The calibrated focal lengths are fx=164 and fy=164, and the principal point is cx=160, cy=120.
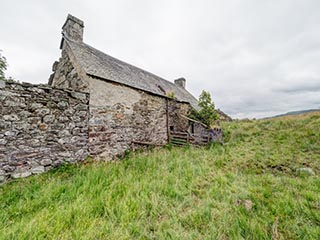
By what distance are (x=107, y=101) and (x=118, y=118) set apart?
35.3 inches

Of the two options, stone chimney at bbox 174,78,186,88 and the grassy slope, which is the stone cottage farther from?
stone chimney at bbox 174,78,186,88

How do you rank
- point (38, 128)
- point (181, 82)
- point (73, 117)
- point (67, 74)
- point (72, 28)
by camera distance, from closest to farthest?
1. point (38, 128)
2. point (73, 117)
3. point (67, 74)
4. point (72, 28)
5. point (181, 82)

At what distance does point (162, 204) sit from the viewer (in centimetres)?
356

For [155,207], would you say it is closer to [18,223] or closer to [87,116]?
[18,223]

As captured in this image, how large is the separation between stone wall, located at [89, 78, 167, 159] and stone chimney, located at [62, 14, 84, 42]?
3.70m

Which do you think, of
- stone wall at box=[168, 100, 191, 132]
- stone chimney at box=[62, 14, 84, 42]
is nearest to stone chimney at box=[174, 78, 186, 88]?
stone wall at box=[168, 100, 191, 132]

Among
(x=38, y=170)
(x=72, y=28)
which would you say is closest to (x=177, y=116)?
(x=72, y=28)

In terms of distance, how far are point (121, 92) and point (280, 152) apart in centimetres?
796

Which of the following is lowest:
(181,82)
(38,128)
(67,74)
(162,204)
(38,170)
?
(162,204)

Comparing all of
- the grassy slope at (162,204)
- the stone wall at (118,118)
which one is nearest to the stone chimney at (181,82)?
the stone wall at (118,118)

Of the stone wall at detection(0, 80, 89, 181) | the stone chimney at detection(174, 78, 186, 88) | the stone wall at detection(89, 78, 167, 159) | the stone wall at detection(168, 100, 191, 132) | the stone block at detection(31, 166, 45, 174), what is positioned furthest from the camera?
the stone chimney at detection(174, 78, 186, 88)

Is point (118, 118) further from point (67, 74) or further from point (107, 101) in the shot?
point (67, 74)

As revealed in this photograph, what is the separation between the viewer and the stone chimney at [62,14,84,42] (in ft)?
27.0

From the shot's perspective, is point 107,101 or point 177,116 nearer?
point 107,101
